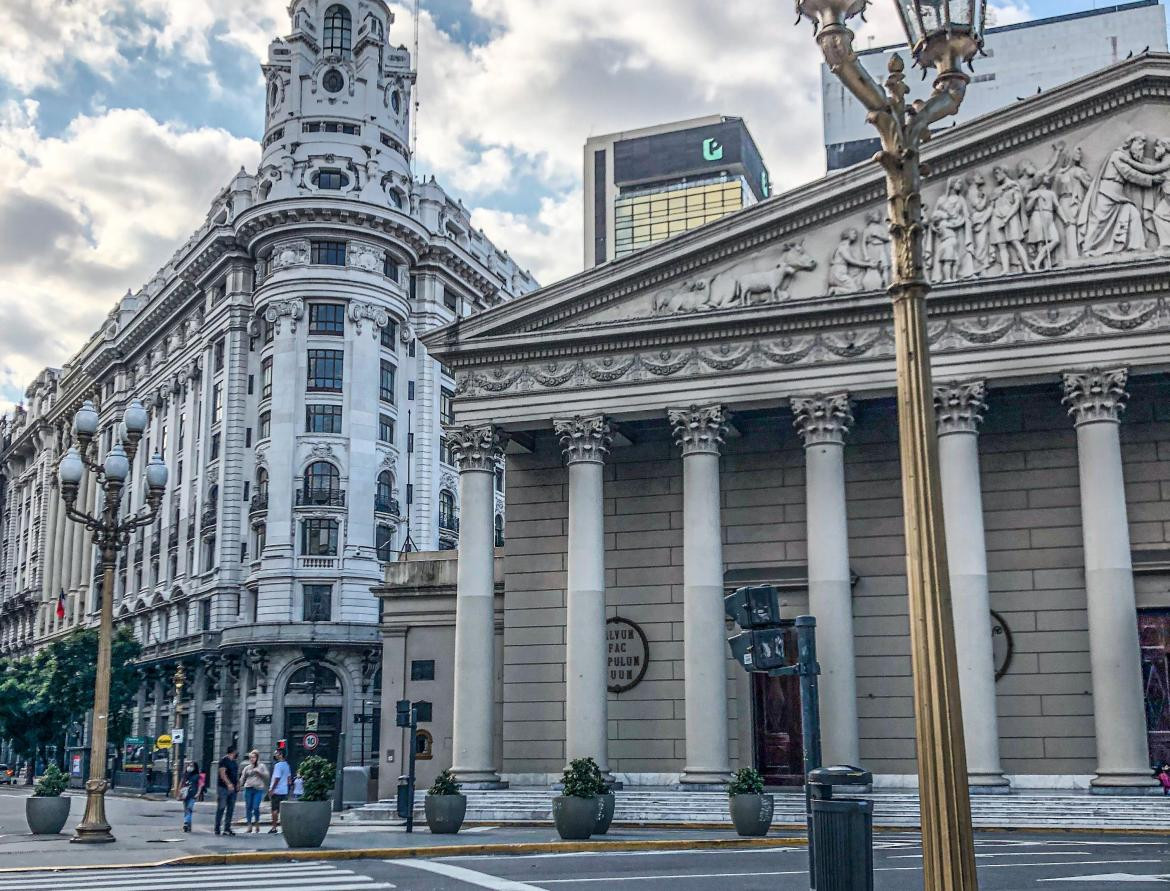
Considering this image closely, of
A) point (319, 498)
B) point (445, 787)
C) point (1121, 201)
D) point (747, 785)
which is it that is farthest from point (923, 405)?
point (319, 498)

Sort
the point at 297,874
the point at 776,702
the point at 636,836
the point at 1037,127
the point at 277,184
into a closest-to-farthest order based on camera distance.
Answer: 1. the point at 297,874
2. the point at 636,836
3. the point at 1037,127
4. the point at 776,702
5. the point at 277,184

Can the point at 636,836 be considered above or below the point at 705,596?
below

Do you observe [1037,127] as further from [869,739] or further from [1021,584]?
[869,739]

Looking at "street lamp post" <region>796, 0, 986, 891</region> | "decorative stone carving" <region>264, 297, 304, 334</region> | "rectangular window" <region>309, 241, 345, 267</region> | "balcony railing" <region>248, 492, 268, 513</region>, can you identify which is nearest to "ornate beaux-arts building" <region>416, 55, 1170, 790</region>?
"street lamp post" <region>796, 0, 986, 891</region>

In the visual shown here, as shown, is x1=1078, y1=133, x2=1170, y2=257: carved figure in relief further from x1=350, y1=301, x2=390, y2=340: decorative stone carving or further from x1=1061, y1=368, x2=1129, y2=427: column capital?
x1=350, y1=301, x2=390, y2=340: decorative stone carving

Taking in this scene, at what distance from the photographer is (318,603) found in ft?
207

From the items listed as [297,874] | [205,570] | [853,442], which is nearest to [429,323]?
[205,570]

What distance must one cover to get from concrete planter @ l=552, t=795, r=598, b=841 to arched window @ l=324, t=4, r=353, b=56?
58.2 m

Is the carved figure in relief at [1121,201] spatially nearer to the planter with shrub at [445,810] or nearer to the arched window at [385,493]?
the planter with shrub at [445,810]

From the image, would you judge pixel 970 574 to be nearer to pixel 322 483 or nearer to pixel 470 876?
pixel 470 876

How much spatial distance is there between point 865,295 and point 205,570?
48.8 m

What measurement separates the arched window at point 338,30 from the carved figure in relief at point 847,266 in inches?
1928

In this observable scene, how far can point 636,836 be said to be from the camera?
24688mm

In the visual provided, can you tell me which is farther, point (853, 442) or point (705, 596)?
point (853, 442)
